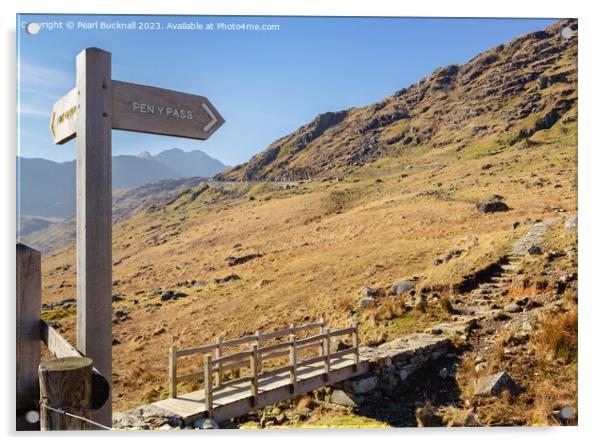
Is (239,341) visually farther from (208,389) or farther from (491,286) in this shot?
(491,286)

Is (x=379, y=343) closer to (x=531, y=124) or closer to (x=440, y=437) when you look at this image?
(x=440, y=437)

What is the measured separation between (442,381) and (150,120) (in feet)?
20.9

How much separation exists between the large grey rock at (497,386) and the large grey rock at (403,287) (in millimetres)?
4847

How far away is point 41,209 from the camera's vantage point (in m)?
7.80

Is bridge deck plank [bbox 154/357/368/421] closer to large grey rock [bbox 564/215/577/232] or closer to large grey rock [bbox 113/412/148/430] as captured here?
large grey rock [bbox 113/412/148/430]

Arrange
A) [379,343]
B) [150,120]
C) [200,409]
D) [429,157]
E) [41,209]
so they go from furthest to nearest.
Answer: [429,157]
[379,343]
[41,209]
[200,409]
[150,120]

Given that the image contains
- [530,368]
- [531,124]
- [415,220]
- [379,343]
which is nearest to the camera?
[530,368]

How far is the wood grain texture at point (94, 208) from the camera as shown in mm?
3416

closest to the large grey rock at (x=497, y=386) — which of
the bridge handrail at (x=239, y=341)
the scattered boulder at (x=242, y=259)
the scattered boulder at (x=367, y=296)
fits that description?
the bridge handrail at (x=239, y=341)

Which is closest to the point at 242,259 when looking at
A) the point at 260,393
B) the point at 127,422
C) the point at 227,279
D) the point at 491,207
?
the point at 227,279

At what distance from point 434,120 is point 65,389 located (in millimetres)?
37230

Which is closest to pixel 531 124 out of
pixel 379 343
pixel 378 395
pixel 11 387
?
pixel 379 343

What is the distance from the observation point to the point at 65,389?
2404mm

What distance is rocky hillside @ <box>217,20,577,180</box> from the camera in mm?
23109
